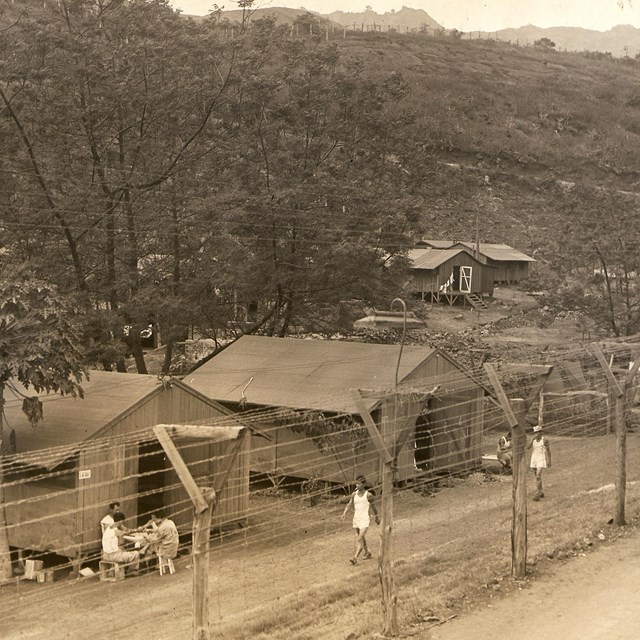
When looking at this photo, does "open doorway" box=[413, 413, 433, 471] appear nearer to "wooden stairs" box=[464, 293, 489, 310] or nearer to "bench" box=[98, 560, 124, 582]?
"bench" box=[98, 560, 124, 582]

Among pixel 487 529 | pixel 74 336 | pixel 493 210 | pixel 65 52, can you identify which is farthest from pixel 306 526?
pixel 493 210

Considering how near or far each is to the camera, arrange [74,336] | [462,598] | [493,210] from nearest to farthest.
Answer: [462,598]
[74,336]
[493,210]

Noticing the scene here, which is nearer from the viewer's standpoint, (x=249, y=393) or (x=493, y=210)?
(x=249, y=393)

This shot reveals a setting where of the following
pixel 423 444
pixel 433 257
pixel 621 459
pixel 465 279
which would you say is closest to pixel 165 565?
pixel 621 459

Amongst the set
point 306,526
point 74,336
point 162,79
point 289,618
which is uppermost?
point 162,79

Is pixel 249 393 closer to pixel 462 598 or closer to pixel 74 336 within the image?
pixel 74 336

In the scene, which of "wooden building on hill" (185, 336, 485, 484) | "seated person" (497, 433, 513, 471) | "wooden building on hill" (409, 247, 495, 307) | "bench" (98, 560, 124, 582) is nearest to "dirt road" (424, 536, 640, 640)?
"bench" (98, 560, 124, 582)

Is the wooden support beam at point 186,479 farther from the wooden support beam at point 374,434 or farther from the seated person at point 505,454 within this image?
the seated person at point 505,454
